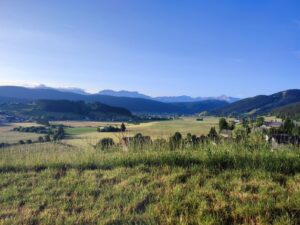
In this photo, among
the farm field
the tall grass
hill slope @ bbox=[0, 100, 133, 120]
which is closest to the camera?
the tall grass

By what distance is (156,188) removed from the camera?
550 centimetres

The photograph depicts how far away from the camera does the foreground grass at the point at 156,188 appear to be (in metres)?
4.35

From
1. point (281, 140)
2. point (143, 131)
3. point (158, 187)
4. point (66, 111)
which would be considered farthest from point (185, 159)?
point (66, 111)

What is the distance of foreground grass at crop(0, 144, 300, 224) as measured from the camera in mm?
4352

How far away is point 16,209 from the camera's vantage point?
15.9 feet

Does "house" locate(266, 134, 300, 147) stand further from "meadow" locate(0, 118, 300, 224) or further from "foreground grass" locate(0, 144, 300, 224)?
"foreground grass" locate(0, 144, 300, 224)

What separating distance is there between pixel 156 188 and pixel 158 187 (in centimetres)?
8

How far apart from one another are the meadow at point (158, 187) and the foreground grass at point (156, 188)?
0.5 inches

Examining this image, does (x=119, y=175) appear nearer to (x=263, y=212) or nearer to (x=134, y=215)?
(x=134, y=215)

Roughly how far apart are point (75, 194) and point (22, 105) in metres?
153

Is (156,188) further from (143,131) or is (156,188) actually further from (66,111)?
(66,111)

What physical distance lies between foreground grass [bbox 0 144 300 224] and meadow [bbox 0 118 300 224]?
0.01 metres

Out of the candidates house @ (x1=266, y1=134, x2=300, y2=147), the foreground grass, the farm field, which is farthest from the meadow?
the farm field

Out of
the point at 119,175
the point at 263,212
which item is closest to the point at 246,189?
the point at 263,212
